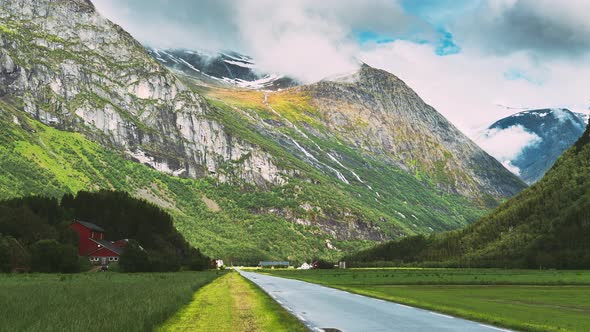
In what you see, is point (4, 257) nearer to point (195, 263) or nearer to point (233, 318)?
point (233, 318)

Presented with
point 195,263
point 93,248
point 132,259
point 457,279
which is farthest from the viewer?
A: point 195,263

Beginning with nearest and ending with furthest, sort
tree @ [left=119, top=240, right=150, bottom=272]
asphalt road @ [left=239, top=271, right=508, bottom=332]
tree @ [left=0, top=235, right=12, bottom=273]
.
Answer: asphalt road @ [left=239, top=271, right=508, bottom=332] → tree @ [left=0, top=235, right=12, bottom=273] → tree @ [left=119, top=240, right=150, bottom=272]

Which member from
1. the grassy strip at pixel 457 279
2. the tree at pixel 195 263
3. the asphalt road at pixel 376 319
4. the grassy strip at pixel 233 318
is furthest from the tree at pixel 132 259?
the asphalt road at pixel 376 319

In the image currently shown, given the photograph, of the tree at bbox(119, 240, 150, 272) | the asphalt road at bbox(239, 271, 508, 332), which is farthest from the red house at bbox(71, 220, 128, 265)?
the asphalt road at bbox(239, 271, 508, 332)

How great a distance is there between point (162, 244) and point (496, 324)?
456 feet

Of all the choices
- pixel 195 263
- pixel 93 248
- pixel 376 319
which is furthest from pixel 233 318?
pixel 195 263

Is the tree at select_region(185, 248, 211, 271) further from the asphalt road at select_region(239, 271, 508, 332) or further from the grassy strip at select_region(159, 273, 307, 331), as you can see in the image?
the asphalt road at select_region(239, 271, 508, 332)

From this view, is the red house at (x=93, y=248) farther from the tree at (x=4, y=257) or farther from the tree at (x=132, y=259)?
the tree at (x=4, y=257)

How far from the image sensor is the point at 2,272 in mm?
76188

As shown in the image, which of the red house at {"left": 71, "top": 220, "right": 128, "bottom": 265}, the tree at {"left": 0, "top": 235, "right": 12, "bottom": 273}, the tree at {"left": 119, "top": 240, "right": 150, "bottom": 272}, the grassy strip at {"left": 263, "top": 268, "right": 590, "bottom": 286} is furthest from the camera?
the red house at {"left": 71, "top": 220, "right": 128, "bottom": 265}

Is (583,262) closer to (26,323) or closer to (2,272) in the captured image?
(2,272)

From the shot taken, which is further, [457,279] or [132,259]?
[132,259]

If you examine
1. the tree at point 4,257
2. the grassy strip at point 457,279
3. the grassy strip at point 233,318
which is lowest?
the grassy strip at point 233,318

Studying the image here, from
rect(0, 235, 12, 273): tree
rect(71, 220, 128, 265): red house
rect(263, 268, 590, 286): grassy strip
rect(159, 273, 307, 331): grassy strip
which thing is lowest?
rect(159, 273, 307, 331): grassy strip
